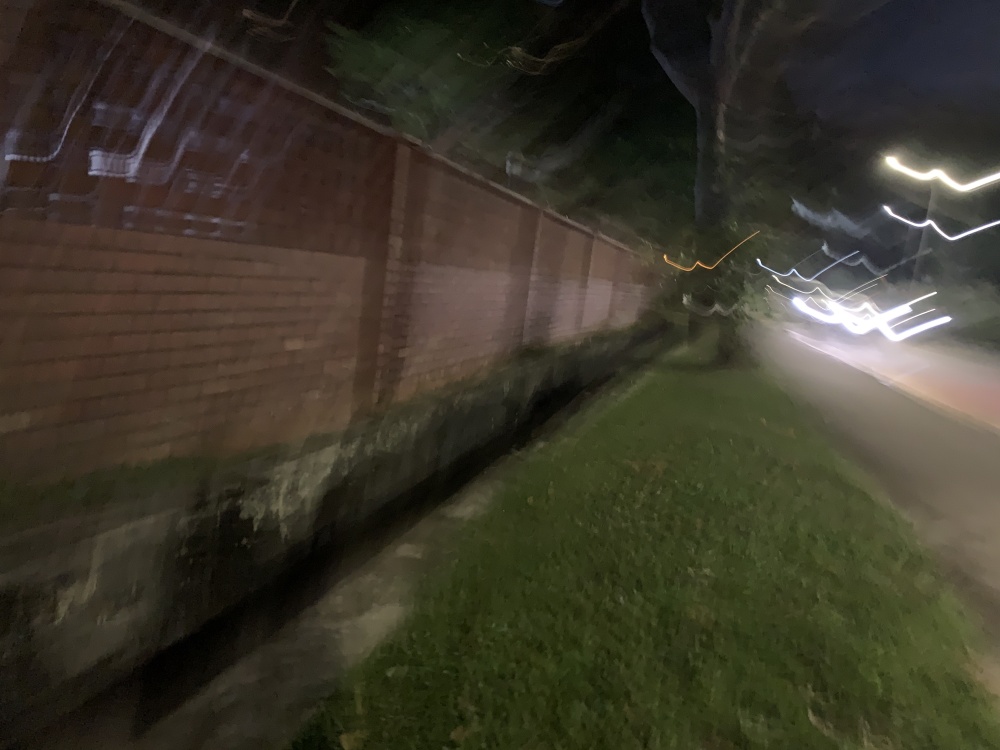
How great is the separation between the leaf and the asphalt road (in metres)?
3.13

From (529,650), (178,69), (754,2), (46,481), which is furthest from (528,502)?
(754,2)

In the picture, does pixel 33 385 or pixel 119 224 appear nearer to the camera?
pixel 33 385

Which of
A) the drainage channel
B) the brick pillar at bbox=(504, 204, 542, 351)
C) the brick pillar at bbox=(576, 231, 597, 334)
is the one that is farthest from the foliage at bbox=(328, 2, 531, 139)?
the brick pillar at bbox=(576, 231, 597, 334)

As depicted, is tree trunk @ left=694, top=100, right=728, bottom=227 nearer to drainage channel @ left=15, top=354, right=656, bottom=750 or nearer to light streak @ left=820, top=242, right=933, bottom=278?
drainage channel @ left=15, top=354, right=656, bottom=750

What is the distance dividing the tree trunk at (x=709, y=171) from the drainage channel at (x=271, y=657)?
567 cm

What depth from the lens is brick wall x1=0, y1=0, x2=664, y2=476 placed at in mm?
2523

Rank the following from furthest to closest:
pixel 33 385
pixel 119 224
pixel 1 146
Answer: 1. pixel 119 224
2. pixel 33 385
3. pixel 1 146

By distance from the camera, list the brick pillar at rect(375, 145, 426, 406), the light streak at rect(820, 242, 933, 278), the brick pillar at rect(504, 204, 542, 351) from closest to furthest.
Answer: the brick pillar at rect(375, 145, 426, 406)
the brick pillar at rect(504, 204, 542, 351)
the light streak at rect(820, 242, 933, 278)

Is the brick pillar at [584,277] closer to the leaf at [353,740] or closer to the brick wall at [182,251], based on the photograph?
the brick wall at [182,251]

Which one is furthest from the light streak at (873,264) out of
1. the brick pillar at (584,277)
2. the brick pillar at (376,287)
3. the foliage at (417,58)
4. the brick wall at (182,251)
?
Answer: the brick wall at (182,251)

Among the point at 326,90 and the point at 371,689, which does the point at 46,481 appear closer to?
the point at 371,689

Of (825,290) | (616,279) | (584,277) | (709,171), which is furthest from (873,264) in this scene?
(709,171)

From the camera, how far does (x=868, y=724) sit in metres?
2.84

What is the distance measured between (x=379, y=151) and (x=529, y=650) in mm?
3411
